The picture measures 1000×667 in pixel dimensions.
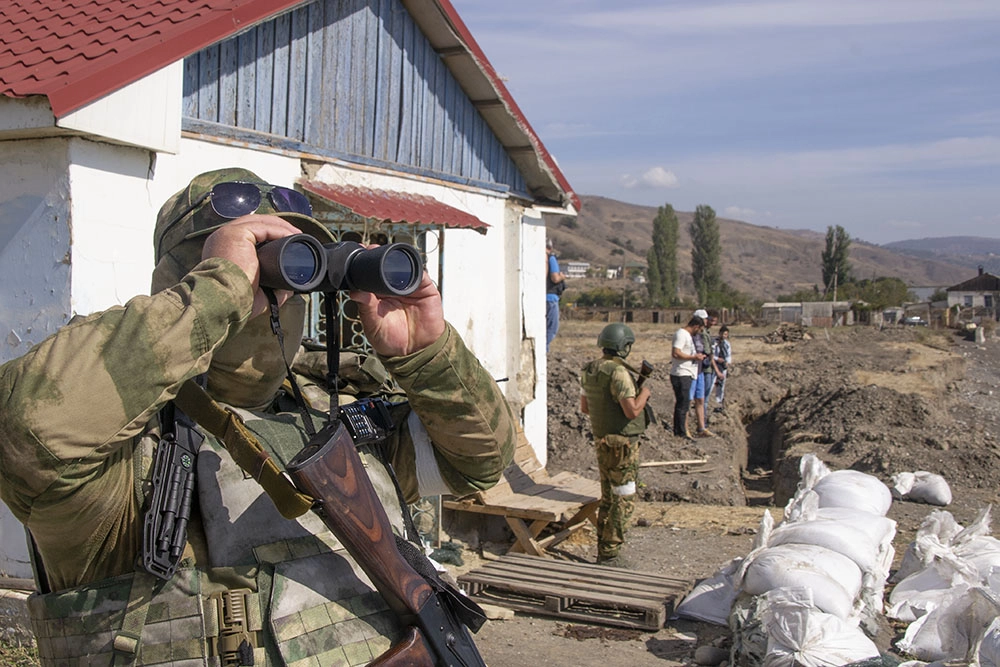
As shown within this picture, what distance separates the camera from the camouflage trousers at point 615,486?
6723 mm

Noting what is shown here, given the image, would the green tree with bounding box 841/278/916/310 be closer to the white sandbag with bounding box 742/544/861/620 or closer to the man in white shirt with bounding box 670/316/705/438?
the man in white shirt with bounding box 670/316/705/438

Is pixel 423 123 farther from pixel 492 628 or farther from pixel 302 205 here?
pixel 302 205

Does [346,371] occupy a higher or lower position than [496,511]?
higher

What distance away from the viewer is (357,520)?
1634 millimetres

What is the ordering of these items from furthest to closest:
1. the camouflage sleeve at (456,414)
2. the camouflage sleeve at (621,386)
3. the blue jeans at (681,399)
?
the blue jeans at (681,399), the camouflage sleeve at (621,386), the camouflage sleeve at (456,414)

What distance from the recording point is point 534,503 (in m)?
7.09

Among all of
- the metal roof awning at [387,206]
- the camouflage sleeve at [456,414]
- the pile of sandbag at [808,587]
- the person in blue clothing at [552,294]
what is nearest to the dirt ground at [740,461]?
the pile of sandbag at [808,587]

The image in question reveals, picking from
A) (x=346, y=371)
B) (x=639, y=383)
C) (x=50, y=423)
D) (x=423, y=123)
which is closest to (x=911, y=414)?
(x=639, y=383)

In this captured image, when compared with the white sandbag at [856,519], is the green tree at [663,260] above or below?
above

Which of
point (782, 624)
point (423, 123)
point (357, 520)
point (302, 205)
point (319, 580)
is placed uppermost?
point (423, 123)

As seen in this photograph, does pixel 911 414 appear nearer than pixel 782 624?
No

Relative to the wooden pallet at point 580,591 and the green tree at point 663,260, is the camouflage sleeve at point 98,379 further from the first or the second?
the green tree at point 663,260

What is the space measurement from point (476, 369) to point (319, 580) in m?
0.51

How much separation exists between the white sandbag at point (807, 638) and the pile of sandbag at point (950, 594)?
45 centimetres
